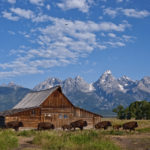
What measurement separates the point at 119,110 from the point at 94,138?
9325 centimetres

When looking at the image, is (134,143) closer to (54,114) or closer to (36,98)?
Answer: (54,114)

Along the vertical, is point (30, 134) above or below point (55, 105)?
below

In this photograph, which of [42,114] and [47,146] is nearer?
[47,146]

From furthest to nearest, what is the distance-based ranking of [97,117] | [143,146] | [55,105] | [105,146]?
[97,117] → [55,105] → [143,146] → [105,146]

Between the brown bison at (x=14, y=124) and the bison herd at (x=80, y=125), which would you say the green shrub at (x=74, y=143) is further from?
the brown bison at (x=14, y=124)

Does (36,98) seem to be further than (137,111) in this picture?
No

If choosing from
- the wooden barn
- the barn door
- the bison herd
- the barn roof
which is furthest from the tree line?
the barn door

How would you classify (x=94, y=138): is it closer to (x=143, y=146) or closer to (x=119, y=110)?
(x=143, y=146)

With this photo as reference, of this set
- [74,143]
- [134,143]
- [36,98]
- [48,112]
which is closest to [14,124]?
[48,112]

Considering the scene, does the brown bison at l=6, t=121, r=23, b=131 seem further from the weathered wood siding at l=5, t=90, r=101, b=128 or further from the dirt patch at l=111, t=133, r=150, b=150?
the dirt patch at l=111, t=133, r=150, b=150

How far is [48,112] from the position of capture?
5131cm

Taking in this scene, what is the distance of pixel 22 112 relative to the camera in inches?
1919

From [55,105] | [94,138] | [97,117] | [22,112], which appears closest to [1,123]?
[22,112]

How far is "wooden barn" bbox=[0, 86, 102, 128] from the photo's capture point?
48812 mm
